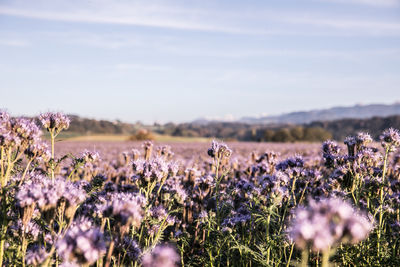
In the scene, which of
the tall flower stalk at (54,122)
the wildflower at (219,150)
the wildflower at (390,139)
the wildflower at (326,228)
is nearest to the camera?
the wildflower at (326,228)

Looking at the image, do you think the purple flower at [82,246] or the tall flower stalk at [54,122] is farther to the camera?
the tall flower stalk at [54,122]

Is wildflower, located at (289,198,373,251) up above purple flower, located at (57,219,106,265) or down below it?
above

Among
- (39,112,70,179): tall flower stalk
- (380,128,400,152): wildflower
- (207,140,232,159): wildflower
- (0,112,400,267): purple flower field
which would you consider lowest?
(0,112,400,267): purple flower field

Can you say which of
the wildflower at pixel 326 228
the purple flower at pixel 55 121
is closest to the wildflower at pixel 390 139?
the wildflower at pixel 326 228

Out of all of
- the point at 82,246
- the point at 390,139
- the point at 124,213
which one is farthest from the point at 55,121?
the point at 390,139

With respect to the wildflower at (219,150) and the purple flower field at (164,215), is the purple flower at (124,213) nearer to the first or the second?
the purple flower field at (164,215)

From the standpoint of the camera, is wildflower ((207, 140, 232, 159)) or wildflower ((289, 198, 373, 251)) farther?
wildflower ((207, 140, 232, 159))

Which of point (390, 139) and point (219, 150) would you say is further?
point (219, 150)

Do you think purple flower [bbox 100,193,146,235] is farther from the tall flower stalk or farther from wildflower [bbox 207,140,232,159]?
wildflower [bbox 207,140,232,159]

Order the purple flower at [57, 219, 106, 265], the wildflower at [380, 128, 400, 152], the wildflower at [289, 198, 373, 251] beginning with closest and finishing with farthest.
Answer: the wildflower at [289, 198, 373, 251], the purple flower at [57, 219, 106, 265], the wildflower at [380, 128, 400, 152]

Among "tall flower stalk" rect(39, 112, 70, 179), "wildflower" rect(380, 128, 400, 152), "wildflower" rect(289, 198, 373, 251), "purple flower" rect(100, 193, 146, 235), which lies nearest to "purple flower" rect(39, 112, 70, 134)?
"tall flower stalk" rect(39, 112, 70, 179)

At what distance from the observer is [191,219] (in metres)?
5.71

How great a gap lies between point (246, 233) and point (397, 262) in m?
2.17

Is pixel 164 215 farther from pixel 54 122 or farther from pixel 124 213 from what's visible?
pixel 124 213
